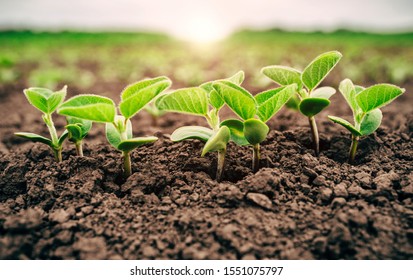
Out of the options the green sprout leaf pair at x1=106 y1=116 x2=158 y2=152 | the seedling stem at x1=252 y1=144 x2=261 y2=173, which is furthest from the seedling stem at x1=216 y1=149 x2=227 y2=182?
the green sprout leaf pair at x1=106 y1=116 x2=158 y2=152

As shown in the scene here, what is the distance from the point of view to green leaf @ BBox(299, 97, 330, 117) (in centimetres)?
162

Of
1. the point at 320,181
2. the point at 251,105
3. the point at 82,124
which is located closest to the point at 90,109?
the point at 82,124

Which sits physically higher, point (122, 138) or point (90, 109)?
point (90, 109)

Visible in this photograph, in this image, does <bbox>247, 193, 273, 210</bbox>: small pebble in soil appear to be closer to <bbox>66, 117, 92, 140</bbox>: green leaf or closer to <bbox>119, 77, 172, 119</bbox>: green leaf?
<bbox>119, 77, 172, 119</bbox>: green leaf

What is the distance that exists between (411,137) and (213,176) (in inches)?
45.1

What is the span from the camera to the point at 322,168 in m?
1.76

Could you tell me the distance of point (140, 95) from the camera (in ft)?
5.01

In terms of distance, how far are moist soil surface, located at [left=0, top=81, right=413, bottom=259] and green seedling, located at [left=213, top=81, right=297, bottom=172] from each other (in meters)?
0.18

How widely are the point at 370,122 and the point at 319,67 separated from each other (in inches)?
14.5

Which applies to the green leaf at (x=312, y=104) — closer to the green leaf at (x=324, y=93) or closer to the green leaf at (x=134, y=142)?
the green leaf at (x=324, y=93)

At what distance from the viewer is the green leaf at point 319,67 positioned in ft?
5.34

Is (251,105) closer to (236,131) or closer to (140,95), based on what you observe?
(236,131)

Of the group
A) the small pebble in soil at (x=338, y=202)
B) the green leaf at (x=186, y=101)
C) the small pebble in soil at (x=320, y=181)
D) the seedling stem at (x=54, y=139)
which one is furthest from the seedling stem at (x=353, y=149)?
the seedling stem at (x=54, y=139)

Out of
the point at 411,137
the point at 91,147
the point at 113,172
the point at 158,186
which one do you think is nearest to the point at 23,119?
the point at 91,147
